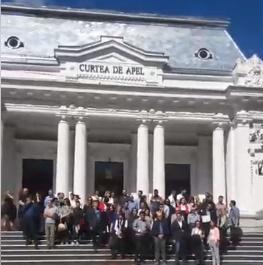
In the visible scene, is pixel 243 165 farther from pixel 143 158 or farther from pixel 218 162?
pixel 143 158

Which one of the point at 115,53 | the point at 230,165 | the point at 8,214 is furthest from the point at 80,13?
the point at 8,214

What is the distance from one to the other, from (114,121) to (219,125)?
16.4 feet

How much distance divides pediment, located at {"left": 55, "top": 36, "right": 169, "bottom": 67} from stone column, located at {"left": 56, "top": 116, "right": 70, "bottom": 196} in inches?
132

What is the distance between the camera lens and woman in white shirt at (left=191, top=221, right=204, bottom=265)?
22609mm

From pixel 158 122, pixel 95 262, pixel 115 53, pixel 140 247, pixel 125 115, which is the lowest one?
pixel 95 262

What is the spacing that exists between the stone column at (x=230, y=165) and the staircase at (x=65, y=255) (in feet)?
31.9

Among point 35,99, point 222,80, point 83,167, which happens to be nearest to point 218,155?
point 222,80

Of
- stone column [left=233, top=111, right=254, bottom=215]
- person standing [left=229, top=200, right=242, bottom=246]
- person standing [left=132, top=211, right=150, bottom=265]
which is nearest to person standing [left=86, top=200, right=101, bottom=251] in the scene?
person standing [left=132, top=211, right=150, bottom=265]

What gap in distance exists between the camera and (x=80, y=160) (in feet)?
109

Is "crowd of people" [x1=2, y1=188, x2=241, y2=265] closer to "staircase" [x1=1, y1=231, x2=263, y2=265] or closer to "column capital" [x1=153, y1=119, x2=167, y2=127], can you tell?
"staircase" [x1=1, y1=231, x2=263, y2=265]

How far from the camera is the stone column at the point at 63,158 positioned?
108 ft

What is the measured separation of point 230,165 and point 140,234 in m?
13.1

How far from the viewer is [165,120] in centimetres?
3438

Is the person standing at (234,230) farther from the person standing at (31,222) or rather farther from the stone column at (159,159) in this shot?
the stone column at (159,159)
